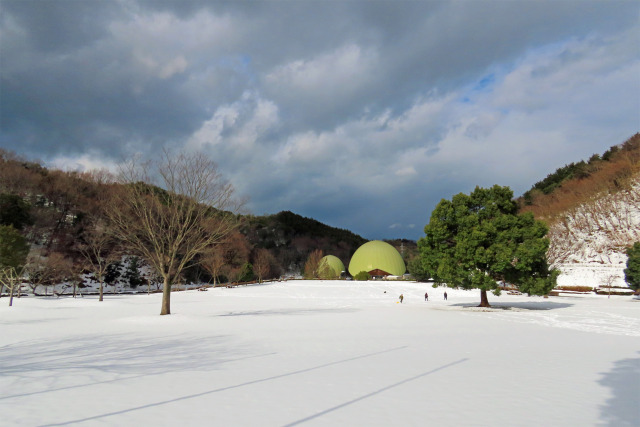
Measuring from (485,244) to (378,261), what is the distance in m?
63.3

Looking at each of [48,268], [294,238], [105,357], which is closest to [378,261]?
[294,238]

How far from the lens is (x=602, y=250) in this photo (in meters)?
61.5

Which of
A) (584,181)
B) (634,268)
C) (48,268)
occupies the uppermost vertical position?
(584,181)

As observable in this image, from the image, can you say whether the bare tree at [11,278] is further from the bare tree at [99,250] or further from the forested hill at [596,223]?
the forested hill at [596,223]

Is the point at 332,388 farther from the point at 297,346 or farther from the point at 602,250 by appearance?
the point at 602,250

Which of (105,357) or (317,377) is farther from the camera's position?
(105,357)

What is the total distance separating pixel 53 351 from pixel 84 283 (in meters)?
46.5

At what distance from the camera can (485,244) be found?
29.1 m

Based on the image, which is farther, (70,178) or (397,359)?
(70,178)

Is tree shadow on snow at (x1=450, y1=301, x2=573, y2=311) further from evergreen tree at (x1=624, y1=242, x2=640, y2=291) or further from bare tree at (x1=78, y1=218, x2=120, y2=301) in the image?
bare tree at (x1=78, y1=218, x2=120, y2=301)

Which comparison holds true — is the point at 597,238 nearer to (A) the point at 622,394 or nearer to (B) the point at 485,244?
(B) the point at 485,244

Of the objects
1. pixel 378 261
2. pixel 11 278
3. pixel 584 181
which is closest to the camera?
pixel 11 278

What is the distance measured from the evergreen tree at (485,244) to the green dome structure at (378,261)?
2395 inches

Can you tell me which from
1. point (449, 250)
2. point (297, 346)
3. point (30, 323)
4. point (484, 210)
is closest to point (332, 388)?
point (297, 346)
